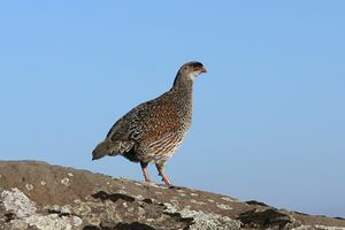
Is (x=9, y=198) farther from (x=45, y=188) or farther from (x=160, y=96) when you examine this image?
(x=160, y=96)

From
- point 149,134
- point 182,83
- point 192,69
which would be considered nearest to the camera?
point 149,134

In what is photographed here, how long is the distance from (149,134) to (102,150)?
106 cm

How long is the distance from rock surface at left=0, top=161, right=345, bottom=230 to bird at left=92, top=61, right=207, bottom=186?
11.8 feet

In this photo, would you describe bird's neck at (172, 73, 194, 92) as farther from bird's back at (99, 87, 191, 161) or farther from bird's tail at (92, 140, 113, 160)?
bird's tail at (92, 140, 113, 160)

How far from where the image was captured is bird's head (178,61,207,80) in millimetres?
17891

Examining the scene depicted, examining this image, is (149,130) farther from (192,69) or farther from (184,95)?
(192,69)

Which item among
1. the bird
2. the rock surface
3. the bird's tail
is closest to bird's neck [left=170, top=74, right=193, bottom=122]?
the bird

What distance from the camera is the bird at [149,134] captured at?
1570 centimetres

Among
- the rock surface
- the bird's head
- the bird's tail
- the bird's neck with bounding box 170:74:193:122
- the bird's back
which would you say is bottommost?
the rock surface

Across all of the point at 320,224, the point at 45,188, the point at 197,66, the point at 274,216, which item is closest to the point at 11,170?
the point at 45,188

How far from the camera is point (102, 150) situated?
15516 mm

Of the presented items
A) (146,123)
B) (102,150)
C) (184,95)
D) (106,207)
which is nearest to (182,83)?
(184,95)

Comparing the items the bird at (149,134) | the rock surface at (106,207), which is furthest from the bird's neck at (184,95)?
the rock surface at (106,207)

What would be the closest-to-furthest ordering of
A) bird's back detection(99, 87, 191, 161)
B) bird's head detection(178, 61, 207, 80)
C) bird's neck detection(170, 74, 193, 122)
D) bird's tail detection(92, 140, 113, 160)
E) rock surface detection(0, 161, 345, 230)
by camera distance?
rock surface detection(0, 161, 345, 230)
bird's tail detection(92, 140, 113, 160)
bird's back detection(99, 87, 191, 161)
bird's neck detection(170, 74, 193, 122)
bird's head detection(178, 61, 207, 80)
